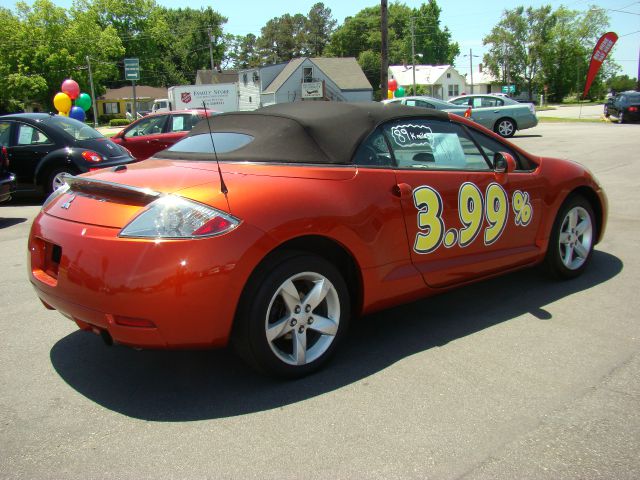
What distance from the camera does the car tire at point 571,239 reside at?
187 inches

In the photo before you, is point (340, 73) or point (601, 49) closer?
point (601, 49)

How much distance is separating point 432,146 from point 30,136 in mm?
8301

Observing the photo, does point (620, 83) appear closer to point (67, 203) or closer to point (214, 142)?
point (214, 142)

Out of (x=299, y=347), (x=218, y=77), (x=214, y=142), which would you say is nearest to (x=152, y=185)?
(x=214, y=142)

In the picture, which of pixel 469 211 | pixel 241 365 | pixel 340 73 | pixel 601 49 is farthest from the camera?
Answer: pixel 340 73

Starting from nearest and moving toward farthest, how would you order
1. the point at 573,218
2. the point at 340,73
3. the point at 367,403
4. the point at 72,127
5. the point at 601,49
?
the point at 367,403, the point at 573,218, the point at 72,127, the point at 601,49, the point at 340,73

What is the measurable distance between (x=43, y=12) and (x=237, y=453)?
65.0m

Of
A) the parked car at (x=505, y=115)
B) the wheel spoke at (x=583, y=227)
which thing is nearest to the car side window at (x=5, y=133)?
the wheel spoke at (x=583, y=227)

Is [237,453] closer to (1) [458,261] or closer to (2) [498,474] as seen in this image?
(2) [498,474]

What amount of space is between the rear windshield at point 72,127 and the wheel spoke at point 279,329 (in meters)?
8.31

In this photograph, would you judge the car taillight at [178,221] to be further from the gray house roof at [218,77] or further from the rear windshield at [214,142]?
the gray house roof at [218,77]

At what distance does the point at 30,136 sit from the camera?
9852mm

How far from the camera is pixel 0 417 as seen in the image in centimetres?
290

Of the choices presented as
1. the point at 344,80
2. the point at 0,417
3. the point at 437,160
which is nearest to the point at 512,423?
the point at 437,160
